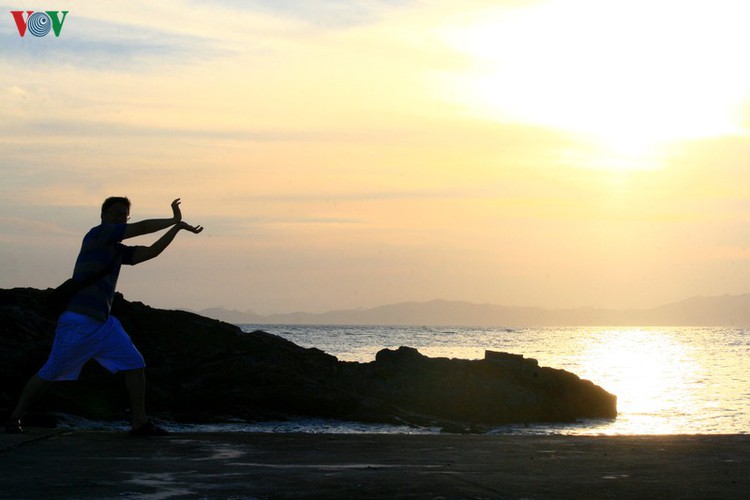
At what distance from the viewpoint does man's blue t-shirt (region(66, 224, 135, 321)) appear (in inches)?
343

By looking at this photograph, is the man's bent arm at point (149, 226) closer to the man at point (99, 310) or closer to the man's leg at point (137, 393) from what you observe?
the man at point (99, 310)

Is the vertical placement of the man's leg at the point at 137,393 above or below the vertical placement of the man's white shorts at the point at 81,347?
below

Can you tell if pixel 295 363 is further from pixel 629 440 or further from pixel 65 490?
pixel 65 490

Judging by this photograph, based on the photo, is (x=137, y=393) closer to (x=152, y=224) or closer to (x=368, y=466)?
(x=152, y=224)

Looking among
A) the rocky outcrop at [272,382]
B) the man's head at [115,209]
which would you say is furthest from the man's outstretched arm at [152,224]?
the rocky outcrop at [272,382]

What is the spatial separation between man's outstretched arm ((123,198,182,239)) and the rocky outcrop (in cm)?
1002

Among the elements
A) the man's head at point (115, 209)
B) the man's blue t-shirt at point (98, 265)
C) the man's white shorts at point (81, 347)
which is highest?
the man's head at point (115, 209)

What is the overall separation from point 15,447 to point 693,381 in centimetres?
5034

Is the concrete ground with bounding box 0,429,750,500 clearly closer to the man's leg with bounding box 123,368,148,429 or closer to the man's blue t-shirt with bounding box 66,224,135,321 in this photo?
the man's leg with bounding box 123,368,148,429

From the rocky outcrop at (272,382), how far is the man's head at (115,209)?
9613 millimetres

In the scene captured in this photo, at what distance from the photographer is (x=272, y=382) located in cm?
2192

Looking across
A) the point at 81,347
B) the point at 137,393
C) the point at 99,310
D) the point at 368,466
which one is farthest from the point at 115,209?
the point at 368,466

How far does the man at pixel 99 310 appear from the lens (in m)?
8.64

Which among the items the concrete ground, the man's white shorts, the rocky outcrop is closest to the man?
the man's white shorts
